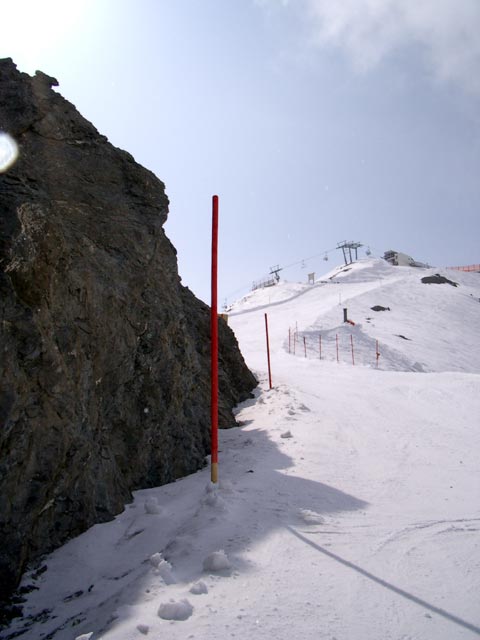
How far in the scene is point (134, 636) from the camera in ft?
8.86

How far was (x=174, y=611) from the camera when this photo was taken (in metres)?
2.87

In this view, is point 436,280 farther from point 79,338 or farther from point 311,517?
point 79,338

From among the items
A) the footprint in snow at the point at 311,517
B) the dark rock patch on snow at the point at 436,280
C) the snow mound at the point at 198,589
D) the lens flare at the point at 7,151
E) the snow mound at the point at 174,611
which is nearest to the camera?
the snow mound at the point at 174,611

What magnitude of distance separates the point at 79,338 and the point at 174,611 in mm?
3011

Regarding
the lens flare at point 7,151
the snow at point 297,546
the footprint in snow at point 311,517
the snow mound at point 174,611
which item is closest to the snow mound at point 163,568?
the snow at point 297,546

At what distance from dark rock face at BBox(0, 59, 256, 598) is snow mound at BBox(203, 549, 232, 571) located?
1.56 metres

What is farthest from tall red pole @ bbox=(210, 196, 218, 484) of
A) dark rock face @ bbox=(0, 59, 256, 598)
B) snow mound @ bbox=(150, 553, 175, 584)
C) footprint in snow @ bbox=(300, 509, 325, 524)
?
snow mound @ bbox=(150, 553, 175, 584)

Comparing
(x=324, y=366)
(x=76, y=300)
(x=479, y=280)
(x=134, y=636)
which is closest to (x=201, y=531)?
(x=134, y=636)

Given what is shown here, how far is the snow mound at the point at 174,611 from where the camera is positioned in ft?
9.38

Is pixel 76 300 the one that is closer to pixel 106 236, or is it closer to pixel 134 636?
pixel 106 236

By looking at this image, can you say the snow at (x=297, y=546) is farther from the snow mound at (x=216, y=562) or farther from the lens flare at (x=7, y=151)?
the lens flare at (x=7, y=151)

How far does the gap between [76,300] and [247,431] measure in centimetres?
456

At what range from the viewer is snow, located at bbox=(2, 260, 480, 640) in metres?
2.88

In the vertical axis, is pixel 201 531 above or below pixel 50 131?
below
